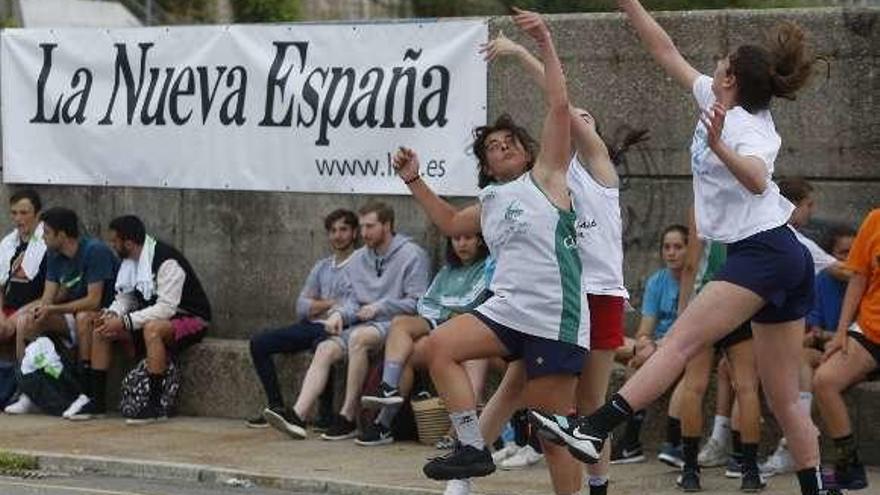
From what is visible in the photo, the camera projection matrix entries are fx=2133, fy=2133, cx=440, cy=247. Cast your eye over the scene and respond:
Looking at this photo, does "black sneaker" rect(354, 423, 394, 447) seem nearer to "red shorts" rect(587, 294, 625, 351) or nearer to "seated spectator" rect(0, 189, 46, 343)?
"seated spectator" rect(0, 189, 46, 343)

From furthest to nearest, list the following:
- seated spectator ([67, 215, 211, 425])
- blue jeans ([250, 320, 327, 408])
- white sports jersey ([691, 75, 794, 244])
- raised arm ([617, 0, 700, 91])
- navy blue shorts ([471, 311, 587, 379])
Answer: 1. seated spectator ([67, 215, 211, 425])
2. blue jeans ([250, 320, 327, 408])
3. raised arm ([617, 0, 700, 91])
4. navy blue shorts ([471, 311, 587, 379])
5. white sports jersey ([691, 75, 794, 244])

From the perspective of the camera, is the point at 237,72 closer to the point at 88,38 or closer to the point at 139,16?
the point at 88,38

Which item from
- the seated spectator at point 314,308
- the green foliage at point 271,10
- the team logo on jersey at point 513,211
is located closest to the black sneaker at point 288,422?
the seated spectator at point 314,308

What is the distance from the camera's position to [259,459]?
517 inches

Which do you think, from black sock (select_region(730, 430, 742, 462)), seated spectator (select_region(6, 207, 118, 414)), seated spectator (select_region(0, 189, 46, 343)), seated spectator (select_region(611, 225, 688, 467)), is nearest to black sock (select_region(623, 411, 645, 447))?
seated spectator (select_region(611, 225, 688, 467))

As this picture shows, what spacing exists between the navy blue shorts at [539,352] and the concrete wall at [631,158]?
445 cm

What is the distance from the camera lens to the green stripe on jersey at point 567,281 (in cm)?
908

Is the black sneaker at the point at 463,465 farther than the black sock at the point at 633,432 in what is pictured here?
No

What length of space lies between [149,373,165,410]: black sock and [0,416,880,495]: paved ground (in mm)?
189

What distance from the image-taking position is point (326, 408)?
14.4 m

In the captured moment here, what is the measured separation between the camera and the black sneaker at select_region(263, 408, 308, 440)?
45.4ft

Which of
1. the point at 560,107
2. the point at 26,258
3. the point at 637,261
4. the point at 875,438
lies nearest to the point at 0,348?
the point at 26,258

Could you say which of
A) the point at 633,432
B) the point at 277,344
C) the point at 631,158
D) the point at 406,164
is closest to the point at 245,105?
the point at 277,344

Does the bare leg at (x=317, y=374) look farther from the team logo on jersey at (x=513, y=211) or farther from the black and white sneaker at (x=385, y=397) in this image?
the team logo on jersey at (x=513, y=211)
